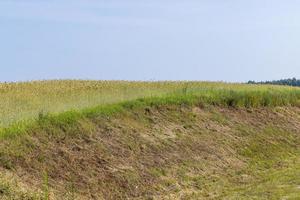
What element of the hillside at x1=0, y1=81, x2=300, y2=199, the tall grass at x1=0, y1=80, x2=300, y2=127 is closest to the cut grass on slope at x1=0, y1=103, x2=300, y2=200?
the hillside at x1=0, y1=81, x2=300, y2=199

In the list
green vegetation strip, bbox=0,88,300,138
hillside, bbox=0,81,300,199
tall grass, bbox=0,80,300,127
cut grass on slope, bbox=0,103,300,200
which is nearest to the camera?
hillside, bbox=0,81,300,199

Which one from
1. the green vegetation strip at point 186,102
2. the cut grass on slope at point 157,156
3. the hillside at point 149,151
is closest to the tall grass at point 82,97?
the green vegetation strip at point 186,102

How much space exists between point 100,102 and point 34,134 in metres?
5.56

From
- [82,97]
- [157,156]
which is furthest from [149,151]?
[82,97]

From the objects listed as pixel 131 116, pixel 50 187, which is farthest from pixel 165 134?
pixel 50 187

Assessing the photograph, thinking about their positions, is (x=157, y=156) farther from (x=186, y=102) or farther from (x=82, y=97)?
(x=186, y=102)

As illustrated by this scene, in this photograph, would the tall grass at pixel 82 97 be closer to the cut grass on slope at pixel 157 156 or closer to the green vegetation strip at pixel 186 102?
the green vegetation strip at pixel 186 102

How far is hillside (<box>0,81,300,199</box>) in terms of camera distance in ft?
46.2

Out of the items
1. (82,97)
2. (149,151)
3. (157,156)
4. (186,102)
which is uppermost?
(82,97)

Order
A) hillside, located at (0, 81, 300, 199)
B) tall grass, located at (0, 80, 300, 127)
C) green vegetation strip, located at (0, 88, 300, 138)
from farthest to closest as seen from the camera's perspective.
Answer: tall grass, located at (0, 80, 300, 127) → green vegetation strip, located at (0, 88, 300, 138) → hillside, located at (0, 81, 300, 199)

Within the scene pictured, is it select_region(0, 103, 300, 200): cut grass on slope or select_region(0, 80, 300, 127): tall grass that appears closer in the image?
select_region(0, 103, 300, 200): cut grass on slope

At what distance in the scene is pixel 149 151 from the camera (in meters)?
18.0

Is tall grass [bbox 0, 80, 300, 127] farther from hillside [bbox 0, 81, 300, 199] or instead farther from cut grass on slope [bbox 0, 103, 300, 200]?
cut grass on slope [bbox 0, 103, 300, 200]

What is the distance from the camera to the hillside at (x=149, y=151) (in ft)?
46.2
